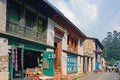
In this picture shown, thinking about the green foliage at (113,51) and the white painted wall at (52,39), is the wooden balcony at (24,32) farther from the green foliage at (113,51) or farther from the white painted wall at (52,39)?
the green foliage at (113,51)

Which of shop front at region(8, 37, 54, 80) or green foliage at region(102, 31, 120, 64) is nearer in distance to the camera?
shop front at region(8, 37, 54, 80)

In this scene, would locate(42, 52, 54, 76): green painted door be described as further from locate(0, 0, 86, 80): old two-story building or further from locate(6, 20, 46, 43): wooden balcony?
locate(6, 20, 46, 43): wooden balcony

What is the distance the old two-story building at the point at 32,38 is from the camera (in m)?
13.5

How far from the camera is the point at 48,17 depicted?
766 inches

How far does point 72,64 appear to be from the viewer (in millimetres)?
27844

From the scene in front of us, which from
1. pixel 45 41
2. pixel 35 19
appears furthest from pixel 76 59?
pixel 35 19

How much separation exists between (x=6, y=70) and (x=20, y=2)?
4.03 metres

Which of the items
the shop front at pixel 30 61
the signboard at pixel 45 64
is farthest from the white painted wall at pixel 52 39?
the signboard at pixel 45 64

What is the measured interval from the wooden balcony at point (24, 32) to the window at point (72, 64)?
736 cm

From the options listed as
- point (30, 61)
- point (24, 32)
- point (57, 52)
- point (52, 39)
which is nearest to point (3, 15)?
point (24, 32)

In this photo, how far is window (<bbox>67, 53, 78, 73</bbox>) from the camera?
85.0 feet

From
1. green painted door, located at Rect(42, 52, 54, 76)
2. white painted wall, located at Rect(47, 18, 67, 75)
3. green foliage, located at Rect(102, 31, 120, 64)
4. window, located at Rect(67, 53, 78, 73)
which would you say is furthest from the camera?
green foliage, located at Rect(102, 31, 120, 64)

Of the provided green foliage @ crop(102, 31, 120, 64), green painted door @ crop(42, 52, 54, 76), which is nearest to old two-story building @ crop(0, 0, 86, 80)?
green painted door @ crop(42, 52, 54, 76)

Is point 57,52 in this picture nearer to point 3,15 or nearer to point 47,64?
point 47,64
